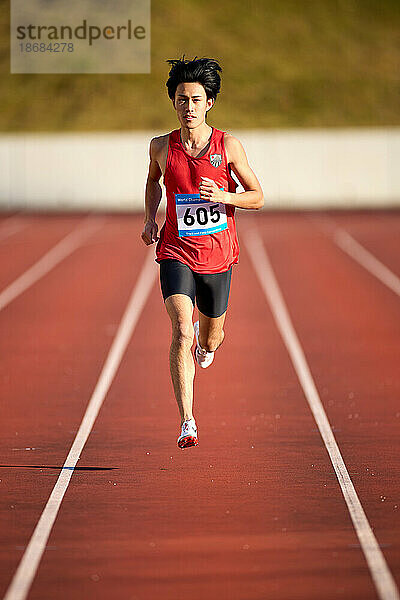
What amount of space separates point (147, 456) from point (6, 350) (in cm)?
513

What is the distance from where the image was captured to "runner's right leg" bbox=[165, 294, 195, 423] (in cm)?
649

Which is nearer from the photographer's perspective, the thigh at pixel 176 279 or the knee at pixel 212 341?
the thigh at pixel 176 279

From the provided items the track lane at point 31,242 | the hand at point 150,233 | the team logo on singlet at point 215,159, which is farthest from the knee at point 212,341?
the track lane at point 31,242

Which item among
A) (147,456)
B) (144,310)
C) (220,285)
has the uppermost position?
(220,285)

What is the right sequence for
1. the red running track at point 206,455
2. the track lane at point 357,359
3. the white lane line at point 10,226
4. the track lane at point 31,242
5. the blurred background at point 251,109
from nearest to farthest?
the red running track at point 206,455, the track lane at point 357,359, the track lane at point 31,242, the white lane line at point 10,226, the blurred background at point 251,109

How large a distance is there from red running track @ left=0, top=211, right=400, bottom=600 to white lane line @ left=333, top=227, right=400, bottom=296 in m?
1.95

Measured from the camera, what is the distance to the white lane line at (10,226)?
2899cm

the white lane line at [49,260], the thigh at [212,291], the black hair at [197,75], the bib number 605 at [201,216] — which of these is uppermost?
the black hair at [197,75]

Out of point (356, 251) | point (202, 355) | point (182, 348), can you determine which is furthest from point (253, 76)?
point (182, 348)

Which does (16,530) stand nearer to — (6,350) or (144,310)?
(6,350)

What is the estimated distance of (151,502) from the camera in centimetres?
593

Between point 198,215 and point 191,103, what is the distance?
0.59 m

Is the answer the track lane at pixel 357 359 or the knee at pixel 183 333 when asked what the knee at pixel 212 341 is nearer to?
the knee at pixel 183 333

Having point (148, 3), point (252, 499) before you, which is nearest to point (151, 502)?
point (252, 499)
